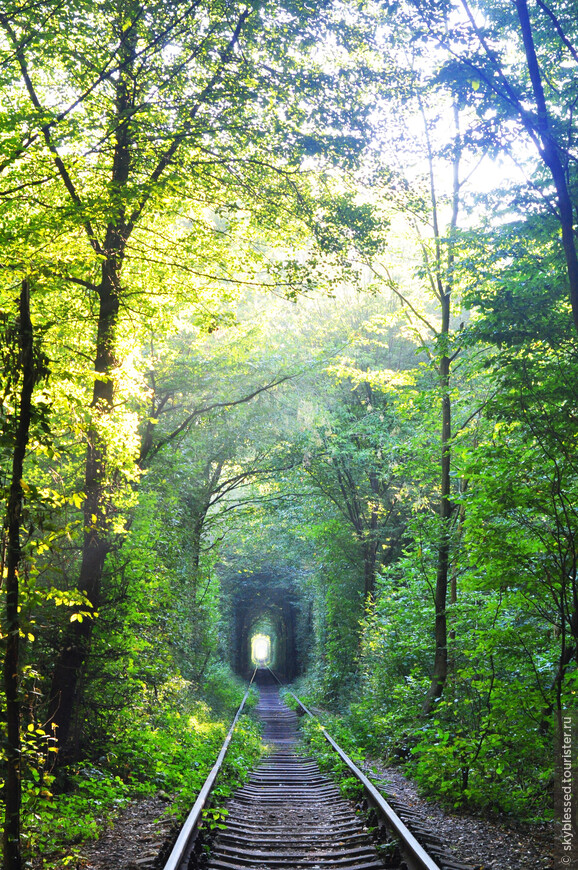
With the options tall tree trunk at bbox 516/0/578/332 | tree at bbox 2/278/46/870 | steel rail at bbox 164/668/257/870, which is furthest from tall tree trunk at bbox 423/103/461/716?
tree at bbox 2/278/46/870

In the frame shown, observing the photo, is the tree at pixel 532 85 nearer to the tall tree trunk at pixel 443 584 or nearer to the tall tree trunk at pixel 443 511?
the tall tree trunk at pixel 443 511

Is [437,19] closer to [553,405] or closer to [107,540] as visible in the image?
[553,405]

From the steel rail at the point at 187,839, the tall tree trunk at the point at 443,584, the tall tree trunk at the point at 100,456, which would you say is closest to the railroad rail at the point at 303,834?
the steel rail at the point at 187,839

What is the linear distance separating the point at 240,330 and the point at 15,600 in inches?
464

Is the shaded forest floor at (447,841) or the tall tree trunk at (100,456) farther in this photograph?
the tall tree trunk at (100,456)

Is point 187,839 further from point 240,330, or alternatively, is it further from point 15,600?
point 240,330

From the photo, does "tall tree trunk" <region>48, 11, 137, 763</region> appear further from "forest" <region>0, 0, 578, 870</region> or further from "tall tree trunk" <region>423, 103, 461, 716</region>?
"tall tree trunk" <region>423, 103, 461, 716</region>

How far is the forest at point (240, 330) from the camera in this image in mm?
5684

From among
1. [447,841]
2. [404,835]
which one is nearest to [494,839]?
[447,841]

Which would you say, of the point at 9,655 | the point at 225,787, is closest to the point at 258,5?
the point at 9,655

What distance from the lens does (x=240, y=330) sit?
587 inches

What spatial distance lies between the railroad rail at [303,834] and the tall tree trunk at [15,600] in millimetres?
1161

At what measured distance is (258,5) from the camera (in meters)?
7.54

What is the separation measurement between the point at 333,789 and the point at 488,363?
241 inches
